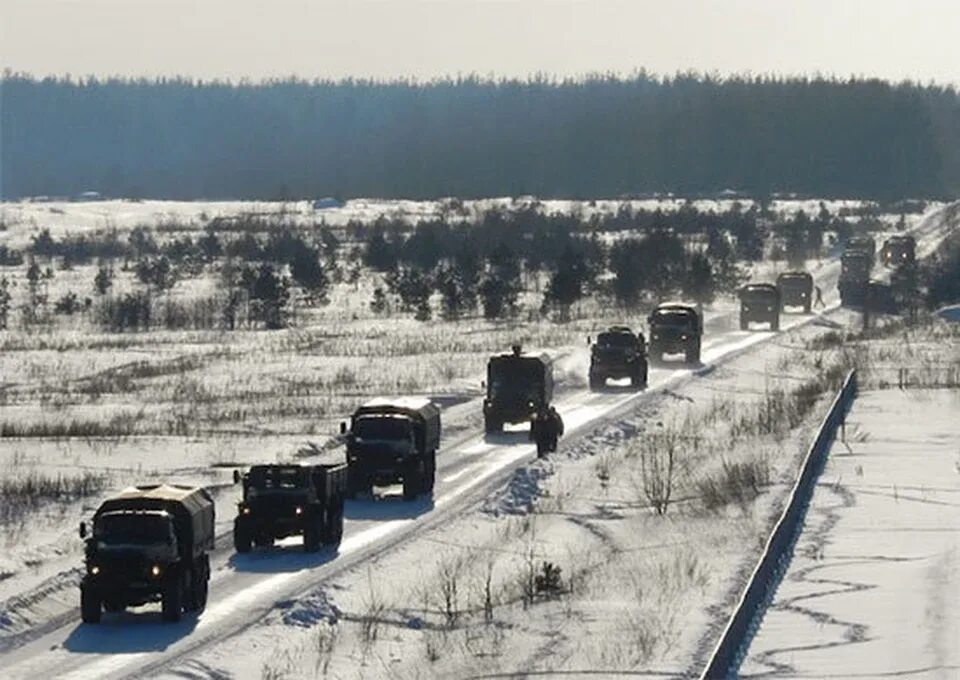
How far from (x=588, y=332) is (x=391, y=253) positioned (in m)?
53.9

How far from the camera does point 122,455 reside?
4891 centimetres

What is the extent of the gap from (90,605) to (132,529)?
1197mm

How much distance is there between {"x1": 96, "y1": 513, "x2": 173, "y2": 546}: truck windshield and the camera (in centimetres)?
2736

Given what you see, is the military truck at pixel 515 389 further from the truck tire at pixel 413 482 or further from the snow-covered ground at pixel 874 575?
the truck tire at pixel 413 482

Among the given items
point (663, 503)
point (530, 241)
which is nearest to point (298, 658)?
point (663, 503)

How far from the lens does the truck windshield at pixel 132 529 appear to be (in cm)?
2736

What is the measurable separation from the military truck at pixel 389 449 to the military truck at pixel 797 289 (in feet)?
228

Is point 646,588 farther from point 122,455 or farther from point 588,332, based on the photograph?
point 588,332

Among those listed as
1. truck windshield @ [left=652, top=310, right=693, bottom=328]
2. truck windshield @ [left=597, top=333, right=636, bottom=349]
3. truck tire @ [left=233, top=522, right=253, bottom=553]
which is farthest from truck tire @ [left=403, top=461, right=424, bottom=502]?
truck windshield @ [left=652, top=310, right=693, bottom=328]

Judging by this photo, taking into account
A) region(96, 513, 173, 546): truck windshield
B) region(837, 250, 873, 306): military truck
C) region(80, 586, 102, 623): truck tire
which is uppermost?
region(837, 250, 873, 306): military truck

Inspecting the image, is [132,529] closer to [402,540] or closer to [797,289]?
[402,540]

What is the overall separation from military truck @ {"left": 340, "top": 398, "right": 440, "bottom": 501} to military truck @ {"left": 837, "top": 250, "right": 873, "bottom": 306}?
74.4m

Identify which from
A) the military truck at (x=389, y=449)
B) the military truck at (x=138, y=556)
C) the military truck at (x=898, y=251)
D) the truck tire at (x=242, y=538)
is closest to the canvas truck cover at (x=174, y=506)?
the military truck at (x=138, y=556)

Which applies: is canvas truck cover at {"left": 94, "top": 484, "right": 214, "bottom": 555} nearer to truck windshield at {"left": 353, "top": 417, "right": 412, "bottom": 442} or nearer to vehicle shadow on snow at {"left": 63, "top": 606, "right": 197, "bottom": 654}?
vehicle shadow on snow at {"left": 63, "top": 606, "right": 197, "bottom": 654}
